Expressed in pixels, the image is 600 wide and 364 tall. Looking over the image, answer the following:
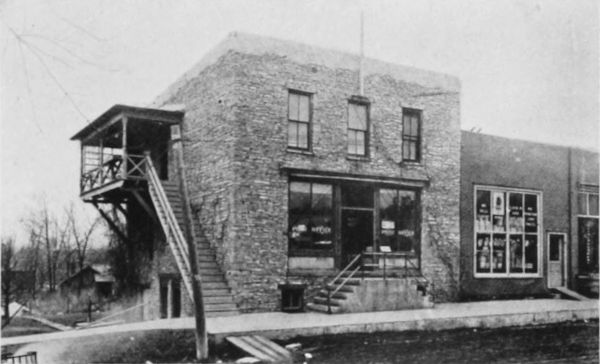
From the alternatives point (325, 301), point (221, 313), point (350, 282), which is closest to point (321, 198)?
point (350, 282)

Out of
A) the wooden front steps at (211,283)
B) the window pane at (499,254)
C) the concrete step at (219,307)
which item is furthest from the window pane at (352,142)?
the window pane at (499,254)

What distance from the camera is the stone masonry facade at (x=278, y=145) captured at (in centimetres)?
1552

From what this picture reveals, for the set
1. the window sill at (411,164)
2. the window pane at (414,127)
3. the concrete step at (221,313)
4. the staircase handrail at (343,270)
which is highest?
the window pane at (414,127)

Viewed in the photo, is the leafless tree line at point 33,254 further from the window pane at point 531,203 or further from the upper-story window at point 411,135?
the window pane at point 531,203

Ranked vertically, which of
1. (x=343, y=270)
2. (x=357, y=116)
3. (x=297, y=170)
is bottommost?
(x=343, y=270)

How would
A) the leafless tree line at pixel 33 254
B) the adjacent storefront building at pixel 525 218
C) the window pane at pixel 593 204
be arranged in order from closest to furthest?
the leafless tree line at pixel 33 254 → the adjacent storefront building at pixel 525 218 → the window pane at pixel 593 204

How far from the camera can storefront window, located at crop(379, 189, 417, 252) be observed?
17.7m

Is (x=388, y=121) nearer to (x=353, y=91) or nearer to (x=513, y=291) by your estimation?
(x=353, y=91)

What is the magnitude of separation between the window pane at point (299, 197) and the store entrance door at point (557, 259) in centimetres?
851

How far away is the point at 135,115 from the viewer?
1730cm

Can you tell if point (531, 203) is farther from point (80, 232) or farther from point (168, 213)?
point (80, 232)

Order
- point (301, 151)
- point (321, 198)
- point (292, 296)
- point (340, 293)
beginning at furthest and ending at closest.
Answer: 1. point (321, 198)
2. point (301, 151)
3. point (292, 296)
4. point (340, 293)

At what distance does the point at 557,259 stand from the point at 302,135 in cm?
956

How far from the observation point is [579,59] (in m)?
12.9
